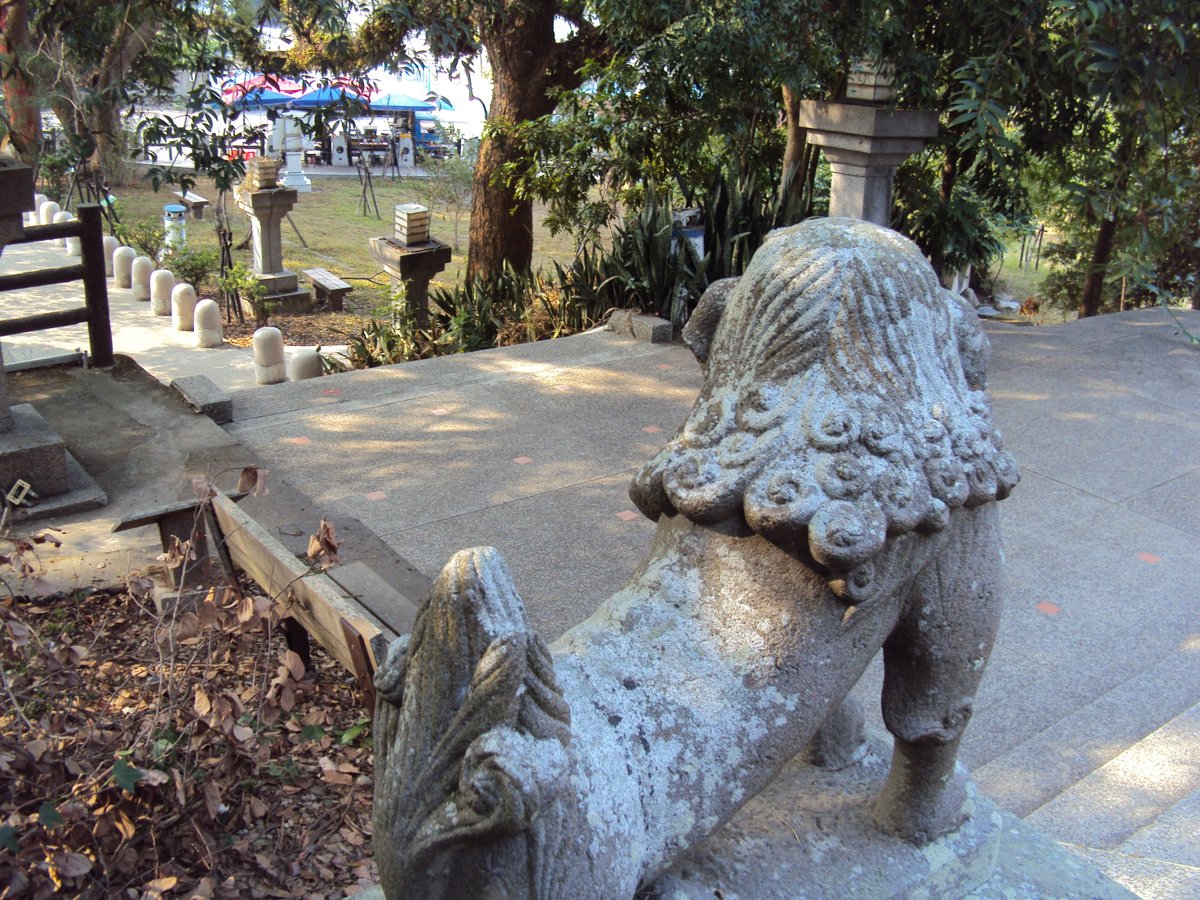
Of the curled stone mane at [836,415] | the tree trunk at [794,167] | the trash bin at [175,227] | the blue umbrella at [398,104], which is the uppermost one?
the blue umbrella at [398,104]

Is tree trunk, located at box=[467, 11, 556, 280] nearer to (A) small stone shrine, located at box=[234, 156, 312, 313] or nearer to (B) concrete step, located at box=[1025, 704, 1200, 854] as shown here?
(A) small stone shrine, located at box=[234, 156, 312, 313]

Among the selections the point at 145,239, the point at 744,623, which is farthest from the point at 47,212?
the point at 744,623

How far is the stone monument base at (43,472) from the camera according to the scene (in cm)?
471

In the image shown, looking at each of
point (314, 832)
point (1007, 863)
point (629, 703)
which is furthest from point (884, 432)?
point (314, 832)

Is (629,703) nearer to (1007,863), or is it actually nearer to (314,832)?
(1007,863)

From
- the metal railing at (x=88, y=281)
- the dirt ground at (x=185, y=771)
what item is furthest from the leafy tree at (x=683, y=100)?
the dirt ground at (x=185, y=771)

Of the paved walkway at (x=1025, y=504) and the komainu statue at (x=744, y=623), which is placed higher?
the komainu statue at (x=744, y=623)

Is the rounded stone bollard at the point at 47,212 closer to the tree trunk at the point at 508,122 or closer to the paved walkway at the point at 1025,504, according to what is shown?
the tree trunk at the point at 508,122

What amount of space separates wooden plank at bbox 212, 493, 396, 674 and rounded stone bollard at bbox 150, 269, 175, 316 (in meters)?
8.73

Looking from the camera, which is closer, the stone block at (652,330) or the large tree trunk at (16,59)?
the large tree trunk at (16,59)

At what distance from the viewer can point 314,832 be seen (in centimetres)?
282

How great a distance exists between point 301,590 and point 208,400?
3009 millimetres

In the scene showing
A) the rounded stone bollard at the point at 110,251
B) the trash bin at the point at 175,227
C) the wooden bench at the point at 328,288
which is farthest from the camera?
the wooden bench at the point at 328,288

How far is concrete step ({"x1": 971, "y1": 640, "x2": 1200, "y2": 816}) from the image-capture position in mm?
3146
